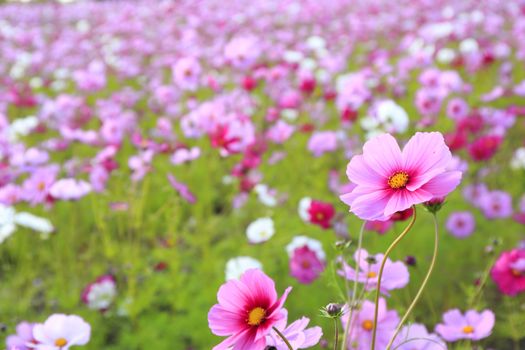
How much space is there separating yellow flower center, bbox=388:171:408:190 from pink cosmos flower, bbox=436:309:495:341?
1.74 feet

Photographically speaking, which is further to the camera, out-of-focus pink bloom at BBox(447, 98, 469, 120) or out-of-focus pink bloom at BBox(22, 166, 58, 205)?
out-of-focus pink bloom at BBox(447, 98, 469, 120)

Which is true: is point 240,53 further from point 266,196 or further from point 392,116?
point 392,116

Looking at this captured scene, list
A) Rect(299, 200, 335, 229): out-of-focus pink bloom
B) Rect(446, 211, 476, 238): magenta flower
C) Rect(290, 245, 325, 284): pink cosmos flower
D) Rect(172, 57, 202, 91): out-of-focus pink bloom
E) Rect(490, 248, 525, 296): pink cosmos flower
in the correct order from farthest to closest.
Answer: Rect(172, 57, 202, 91): out-of-focus pink bloom
Rect(446, 211, 476, 238): magenta flower
Rect(299, 200, 335, 229): out-of-focus pink bloom
Rect(290, 245, 325, 284): pink cosmos flower
Rect(490, 248, 525, 296): pink cosmos flower

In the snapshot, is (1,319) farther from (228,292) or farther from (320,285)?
(228,292)

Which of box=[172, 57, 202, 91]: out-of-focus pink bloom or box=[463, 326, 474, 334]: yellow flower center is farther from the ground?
box=[172, 57, 202, 91]: out-of-focus pink bloom

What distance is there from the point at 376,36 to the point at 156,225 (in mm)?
4284

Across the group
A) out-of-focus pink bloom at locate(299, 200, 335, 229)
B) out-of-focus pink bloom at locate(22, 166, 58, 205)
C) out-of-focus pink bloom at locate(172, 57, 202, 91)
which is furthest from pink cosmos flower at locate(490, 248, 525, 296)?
out-of-focus pink bloom at locate(172, 57, 202, 91)

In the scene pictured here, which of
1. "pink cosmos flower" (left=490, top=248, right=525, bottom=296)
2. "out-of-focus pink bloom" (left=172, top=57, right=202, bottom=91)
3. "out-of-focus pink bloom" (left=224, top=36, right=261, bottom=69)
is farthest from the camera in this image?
"out-of-focus pink bloom" (left=224, top=36, right=261, bottom=69)

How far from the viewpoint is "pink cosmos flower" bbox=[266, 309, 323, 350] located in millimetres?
721

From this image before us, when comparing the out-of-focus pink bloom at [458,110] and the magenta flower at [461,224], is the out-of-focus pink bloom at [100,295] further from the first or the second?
the out-of-focus pink bloom at [458,110]

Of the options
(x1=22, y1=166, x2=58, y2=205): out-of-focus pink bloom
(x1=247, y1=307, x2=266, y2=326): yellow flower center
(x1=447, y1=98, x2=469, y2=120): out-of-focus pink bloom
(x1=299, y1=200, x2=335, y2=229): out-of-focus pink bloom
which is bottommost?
(x1=247, y1=307, x2=266, y2=326): yellow flower center

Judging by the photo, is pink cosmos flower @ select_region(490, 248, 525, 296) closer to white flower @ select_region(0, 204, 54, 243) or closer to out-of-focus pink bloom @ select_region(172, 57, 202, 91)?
white flower @ select_region(0, 204, 54, 243)

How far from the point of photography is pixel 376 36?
5.98m

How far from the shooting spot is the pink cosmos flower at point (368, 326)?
1.06m
